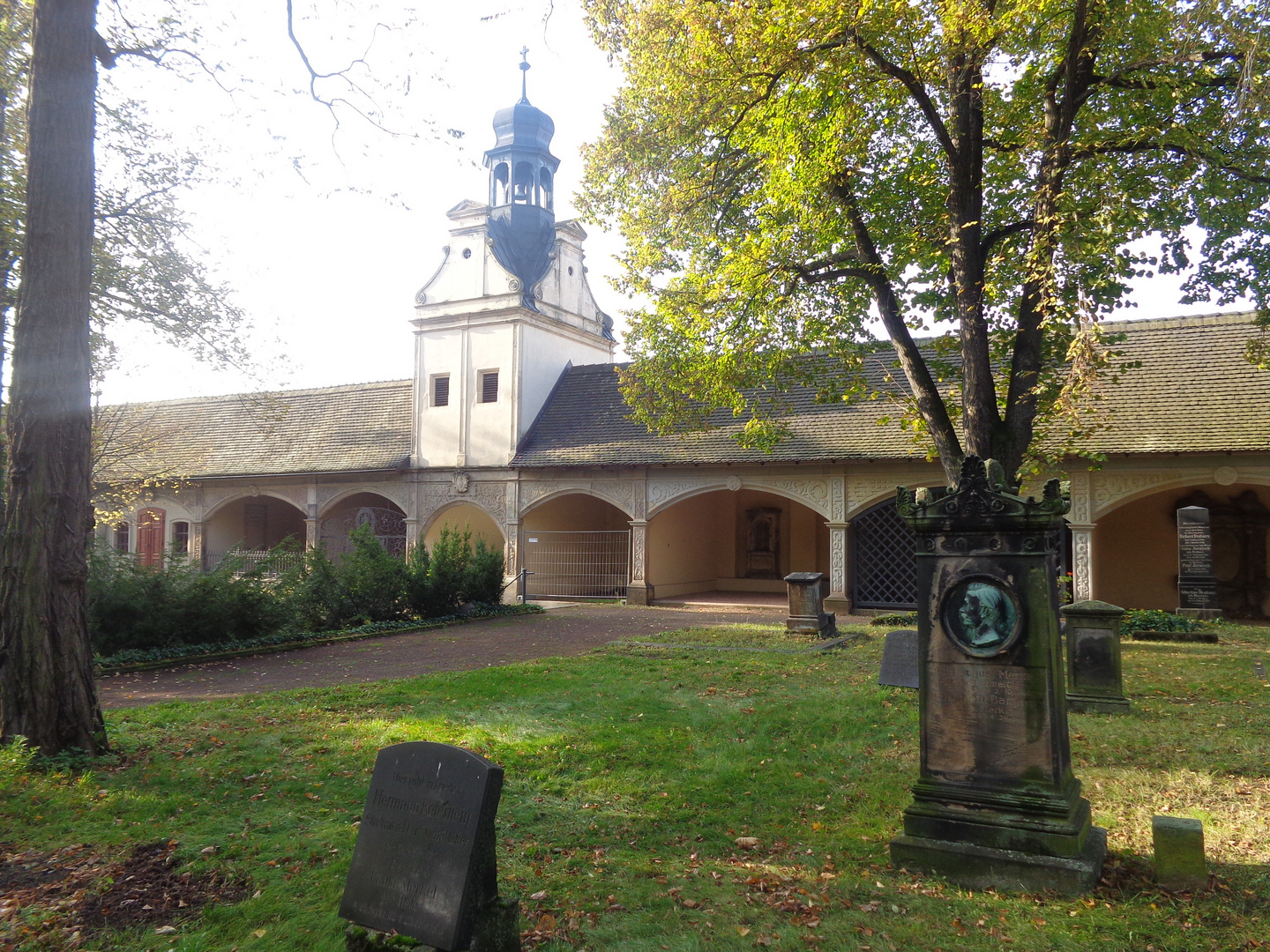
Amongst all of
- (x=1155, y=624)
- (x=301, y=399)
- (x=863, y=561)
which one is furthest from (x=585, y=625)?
(x=301, y=399)

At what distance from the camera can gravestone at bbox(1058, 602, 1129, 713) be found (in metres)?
8.05

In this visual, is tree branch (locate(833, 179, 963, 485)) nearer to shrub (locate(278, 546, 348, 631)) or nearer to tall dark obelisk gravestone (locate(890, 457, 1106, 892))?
tall dark obelisk gravestone (locate(890, 457, 1106, 892))

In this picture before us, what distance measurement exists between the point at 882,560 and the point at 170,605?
13649mm

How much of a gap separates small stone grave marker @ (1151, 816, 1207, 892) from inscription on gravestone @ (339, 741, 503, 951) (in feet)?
10.5

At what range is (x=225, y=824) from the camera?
496 centimetres

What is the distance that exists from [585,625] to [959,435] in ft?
24.2

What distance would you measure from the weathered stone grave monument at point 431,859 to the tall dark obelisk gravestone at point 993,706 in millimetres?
2361

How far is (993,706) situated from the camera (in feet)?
14.5

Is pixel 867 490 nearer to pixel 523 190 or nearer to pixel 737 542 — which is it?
pixel 737 542

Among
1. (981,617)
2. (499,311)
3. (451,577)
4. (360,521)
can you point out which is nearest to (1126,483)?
(451,577)

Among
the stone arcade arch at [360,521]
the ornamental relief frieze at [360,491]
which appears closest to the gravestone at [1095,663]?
the ornamental relief frieze at [360,491]

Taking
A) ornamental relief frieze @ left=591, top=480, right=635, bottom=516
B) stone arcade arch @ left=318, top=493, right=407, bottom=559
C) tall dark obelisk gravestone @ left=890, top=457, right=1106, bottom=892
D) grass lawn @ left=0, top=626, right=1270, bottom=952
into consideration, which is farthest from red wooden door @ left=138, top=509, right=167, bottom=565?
tall dark obelisk gravestone @ left=890, top=457, right=1106, bottom=892

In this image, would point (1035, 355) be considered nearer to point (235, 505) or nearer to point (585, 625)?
point (585, 625)

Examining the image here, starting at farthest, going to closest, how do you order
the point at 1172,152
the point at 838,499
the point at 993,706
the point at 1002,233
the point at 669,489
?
the point at 669,489 → the point at 838,499 → the point at 1002,233 → the point at 1172,152 → the point at 993,706
